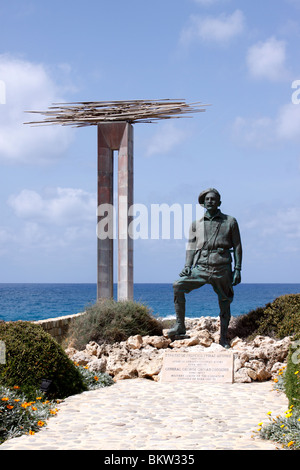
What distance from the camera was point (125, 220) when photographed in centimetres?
1429

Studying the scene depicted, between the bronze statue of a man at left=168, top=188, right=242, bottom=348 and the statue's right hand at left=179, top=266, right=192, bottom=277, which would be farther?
the statue's right hand at left=179, top=266, right=192, bottom=277

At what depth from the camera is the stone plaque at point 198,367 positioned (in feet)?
29.8

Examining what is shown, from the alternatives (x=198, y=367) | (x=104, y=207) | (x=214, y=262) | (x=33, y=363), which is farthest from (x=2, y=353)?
(x=104, y=207)

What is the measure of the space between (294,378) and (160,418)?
1587 mm

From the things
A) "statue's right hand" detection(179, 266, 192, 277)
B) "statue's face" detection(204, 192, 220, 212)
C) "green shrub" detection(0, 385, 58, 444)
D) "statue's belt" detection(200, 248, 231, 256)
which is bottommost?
"green shrub" detection(0, 385, 58, 444)

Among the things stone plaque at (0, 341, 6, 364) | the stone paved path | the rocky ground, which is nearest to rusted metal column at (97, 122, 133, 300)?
the rocky ground

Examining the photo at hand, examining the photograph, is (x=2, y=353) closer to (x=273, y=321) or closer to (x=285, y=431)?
(x=285, y=431)

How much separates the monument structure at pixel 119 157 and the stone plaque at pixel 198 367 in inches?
196

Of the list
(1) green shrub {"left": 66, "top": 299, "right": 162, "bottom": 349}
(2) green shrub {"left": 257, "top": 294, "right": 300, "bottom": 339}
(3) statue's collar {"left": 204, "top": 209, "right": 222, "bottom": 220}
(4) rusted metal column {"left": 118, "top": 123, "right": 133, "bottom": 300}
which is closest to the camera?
(2) green shrub {"left": 257, "top": 294, "right": 300, "bottom": 339}

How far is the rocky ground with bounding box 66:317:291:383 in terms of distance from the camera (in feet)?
30.0

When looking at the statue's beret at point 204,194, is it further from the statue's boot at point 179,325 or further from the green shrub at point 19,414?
the green shrub at point 19,414

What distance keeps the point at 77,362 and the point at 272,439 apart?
14.3 ft

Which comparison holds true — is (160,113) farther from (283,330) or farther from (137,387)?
(137,387)

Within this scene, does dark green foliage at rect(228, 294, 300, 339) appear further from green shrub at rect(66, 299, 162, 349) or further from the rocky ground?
green shrub at rect(66, 299, 162, 349)
